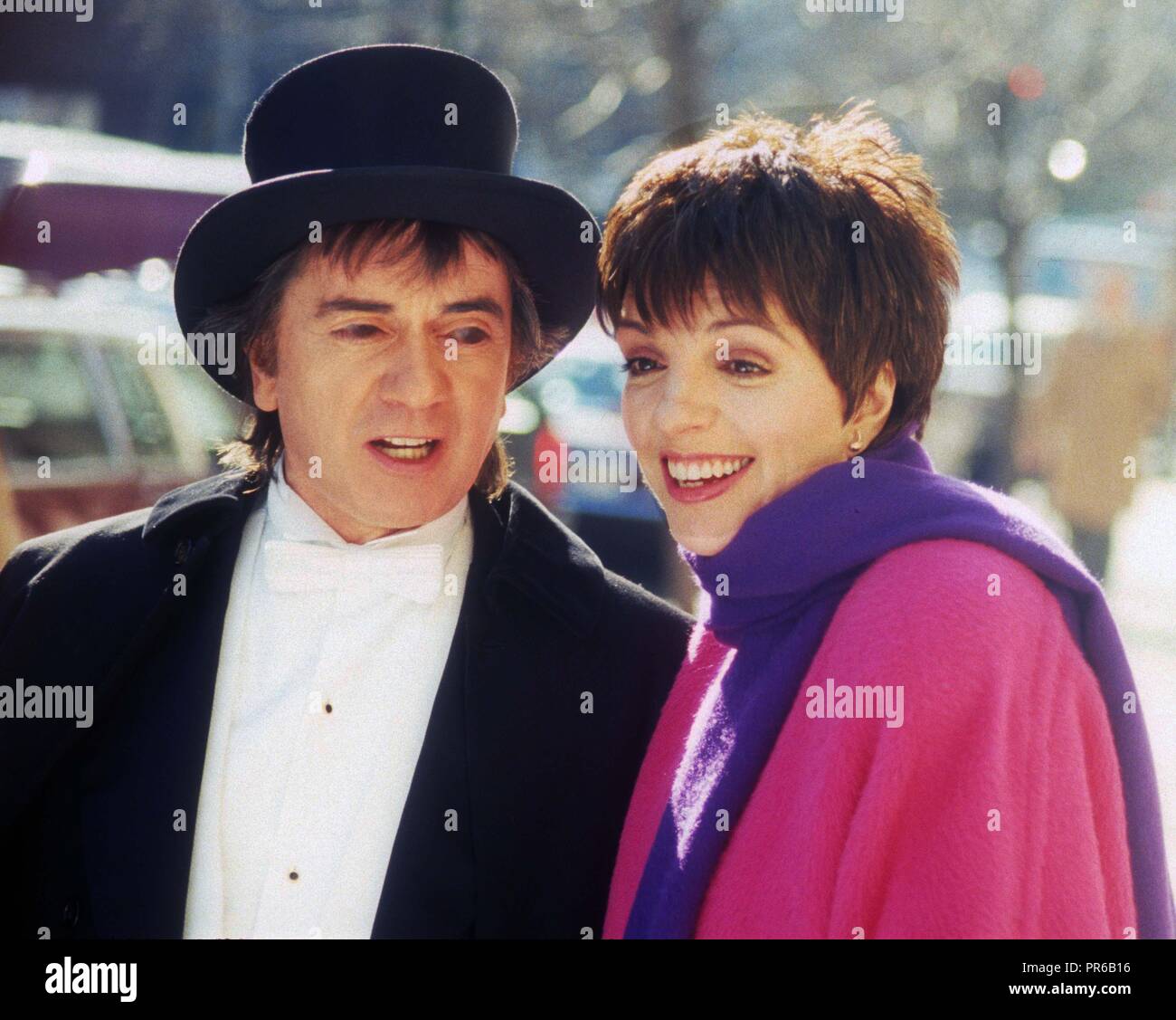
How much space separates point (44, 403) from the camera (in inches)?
226

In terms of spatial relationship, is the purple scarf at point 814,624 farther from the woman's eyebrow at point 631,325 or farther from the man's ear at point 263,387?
the man's ear at point 263,387

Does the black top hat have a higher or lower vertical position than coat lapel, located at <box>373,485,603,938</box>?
higher

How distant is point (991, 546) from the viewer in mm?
1902

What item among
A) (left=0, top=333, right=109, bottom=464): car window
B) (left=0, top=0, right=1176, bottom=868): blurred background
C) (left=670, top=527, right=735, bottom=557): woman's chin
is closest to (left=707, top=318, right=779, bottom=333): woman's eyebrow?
(left=670, top=527, right=735, bottom=557): woman's chin

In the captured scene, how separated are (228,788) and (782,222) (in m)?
1.21

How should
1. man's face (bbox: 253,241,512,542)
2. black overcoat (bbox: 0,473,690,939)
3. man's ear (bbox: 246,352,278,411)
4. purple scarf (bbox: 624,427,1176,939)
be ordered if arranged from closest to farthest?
1. purple scarf (bbox: 624,427,1176,939)
2. black overcoat (bbox: 0,473,690,939)
3. man's face (bbox: 253,241,512,542)
4. man's ear (bbox: 246,352,278,411)

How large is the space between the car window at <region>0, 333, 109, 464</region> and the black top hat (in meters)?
3.47

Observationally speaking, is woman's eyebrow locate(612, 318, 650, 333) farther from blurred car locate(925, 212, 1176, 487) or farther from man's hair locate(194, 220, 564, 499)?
blurred car locate(925, 212, 1176, 487)

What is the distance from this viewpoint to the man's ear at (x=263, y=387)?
2.62 metres

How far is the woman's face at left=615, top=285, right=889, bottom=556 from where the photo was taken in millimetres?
2127

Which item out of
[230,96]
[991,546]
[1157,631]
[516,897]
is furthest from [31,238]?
[230,96]

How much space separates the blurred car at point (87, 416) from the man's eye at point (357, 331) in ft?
11.0

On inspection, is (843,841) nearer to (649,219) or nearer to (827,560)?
(827,560)

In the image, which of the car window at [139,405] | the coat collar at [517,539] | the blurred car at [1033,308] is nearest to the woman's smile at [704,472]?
the coat collar at [517,539]
